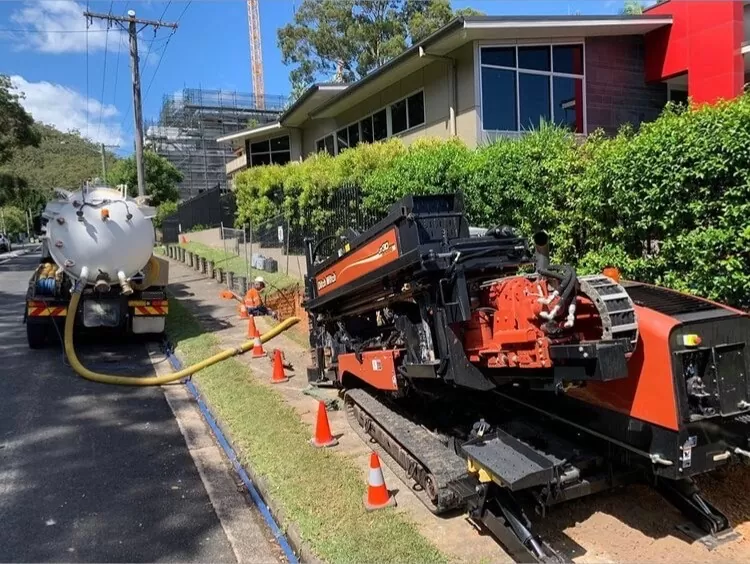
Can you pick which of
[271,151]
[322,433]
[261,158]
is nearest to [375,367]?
[322,433]

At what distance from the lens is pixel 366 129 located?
18672mm

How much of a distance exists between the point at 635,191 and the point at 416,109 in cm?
1121

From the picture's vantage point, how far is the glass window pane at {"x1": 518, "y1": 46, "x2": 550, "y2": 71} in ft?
44.2

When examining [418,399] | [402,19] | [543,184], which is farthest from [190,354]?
[402,19]

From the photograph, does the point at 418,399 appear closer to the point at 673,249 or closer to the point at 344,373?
the point at 344,373

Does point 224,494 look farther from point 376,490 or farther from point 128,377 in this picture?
point 128,377

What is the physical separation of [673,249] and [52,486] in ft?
19.0

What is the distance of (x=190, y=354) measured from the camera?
9.08 meters

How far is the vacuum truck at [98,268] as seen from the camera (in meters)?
8.90

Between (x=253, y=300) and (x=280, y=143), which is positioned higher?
(x=280, y=143)

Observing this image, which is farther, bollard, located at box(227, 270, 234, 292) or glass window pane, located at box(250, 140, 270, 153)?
glass window pane, located at box(250, 140, 270, 153)

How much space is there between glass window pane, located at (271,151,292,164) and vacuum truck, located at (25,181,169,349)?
52.5ft

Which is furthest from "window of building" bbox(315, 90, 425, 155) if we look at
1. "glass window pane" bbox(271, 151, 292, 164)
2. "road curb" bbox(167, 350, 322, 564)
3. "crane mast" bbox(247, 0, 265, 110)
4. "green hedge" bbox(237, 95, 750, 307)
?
"crane mast" bbox(247, 0, 265, 110)

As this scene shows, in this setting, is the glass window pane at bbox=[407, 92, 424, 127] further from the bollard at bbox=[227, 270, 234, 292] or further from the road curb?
the road curb
